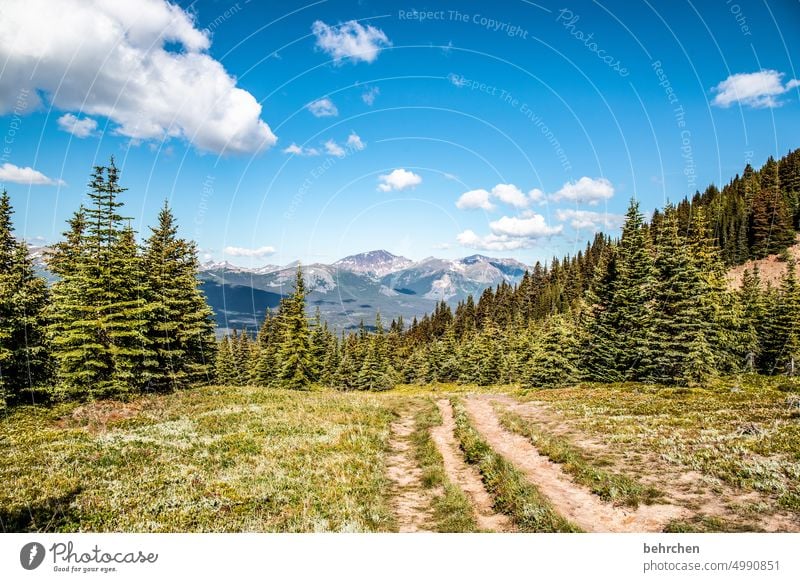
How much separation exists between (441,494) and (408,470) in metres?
2.76

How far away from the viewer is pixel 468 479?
11.8 meters

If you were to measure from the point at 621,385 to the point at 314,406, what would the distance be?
2398 centimetres

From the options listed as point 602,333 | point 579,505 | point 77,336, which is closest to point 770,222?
point 602,333

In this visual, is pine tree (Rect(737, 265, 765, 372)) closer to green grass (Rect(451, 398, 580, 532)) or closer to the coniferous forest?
the coniferous forest

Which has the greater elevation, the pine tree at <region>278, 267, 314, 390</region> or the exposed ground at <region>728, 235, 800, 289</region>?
the exposed ground at <region>728, 235, 800, 289</region>

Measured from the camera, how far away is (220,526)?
853cm

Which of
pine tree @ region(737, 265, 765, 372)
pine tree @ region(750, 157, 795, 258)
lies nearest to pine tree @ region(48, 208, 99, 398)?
pine tree @ region(737, 265, 765, 372)

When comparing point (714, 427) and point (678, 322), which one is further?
point (678, 322)

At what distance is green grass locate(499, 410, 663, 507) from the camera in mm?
9539

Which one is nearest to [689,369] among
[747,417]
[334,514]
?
[747,417]

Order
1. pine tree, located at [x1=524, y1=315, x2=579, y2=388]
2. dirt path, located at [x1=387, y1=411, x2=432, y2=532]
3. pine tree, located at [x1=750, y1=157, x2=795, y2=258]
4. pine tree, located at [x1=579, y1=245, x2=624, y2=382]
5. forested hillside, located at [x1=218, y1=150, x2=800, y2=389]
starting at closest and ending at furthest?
dirt path, located at [x1=387, y1=411, x2=432, y2=532] → forested hillside, located at [x1=218, y1=150, x2=800, y2=389] → pine tree, located at [x1=579, y1=245, x2=624, y2=382] → pine tree, located at [x1=524, y1=315, x2=579, y2=388] → pine tree, located at [x1=750, y1=157, x2=795, y2=258]

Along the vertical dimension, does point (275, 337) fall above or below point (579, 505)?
above

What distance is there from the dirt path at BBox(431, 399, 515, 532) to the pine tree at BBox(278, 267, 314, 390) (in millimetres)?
33780

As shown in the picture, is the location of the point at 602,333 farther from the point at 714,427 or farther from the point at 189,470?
the point at 189,470
